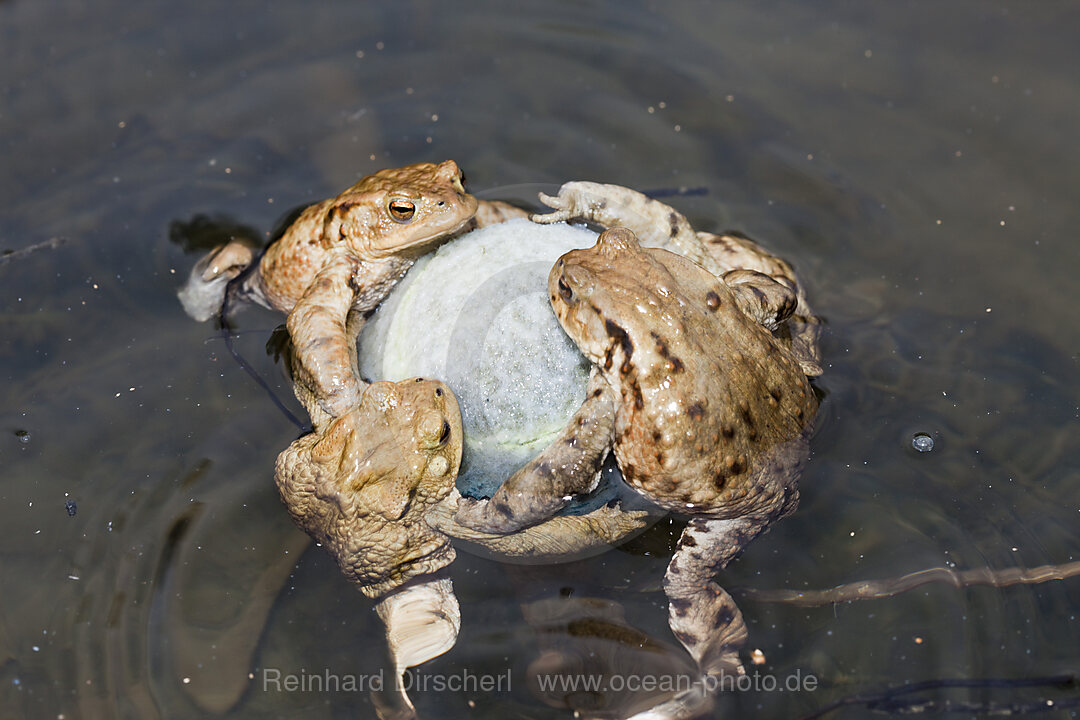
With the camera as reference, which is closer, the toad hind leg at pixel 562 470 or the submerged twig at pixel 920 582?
the toad hind leg at pixel 562 470

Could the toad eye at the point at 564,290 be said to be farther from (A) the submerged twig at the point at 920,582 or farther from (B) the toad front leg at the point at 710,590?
(A) the submerged twig at the point at 920,582

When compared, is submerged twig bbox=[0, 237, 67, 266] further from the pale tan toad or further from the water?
the pale tan toad

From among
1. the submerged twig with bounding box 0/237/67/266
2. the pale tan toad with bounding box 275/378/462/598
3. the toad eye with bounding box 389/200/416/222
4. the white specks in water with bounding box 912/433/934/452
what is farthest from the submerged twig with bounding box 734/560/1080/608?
the submerged twig with bounding box 0/237/67/266

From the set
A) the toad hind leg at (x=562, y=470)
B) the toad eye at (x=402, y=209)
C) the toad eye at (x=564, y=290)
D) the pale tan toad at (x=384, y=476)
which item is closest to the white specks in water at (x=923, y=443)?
the toad hind leg at (x=562, y=470)

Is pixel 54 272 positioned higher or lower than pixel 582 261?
lower

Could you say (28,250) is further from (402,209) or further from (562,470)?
(562,470)

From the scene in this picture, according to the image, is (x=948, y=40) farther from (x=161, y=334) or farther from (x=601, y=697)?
(x=161, y=334)

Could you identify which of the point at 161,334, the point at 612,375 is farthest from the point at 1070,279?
the point at 161,334
